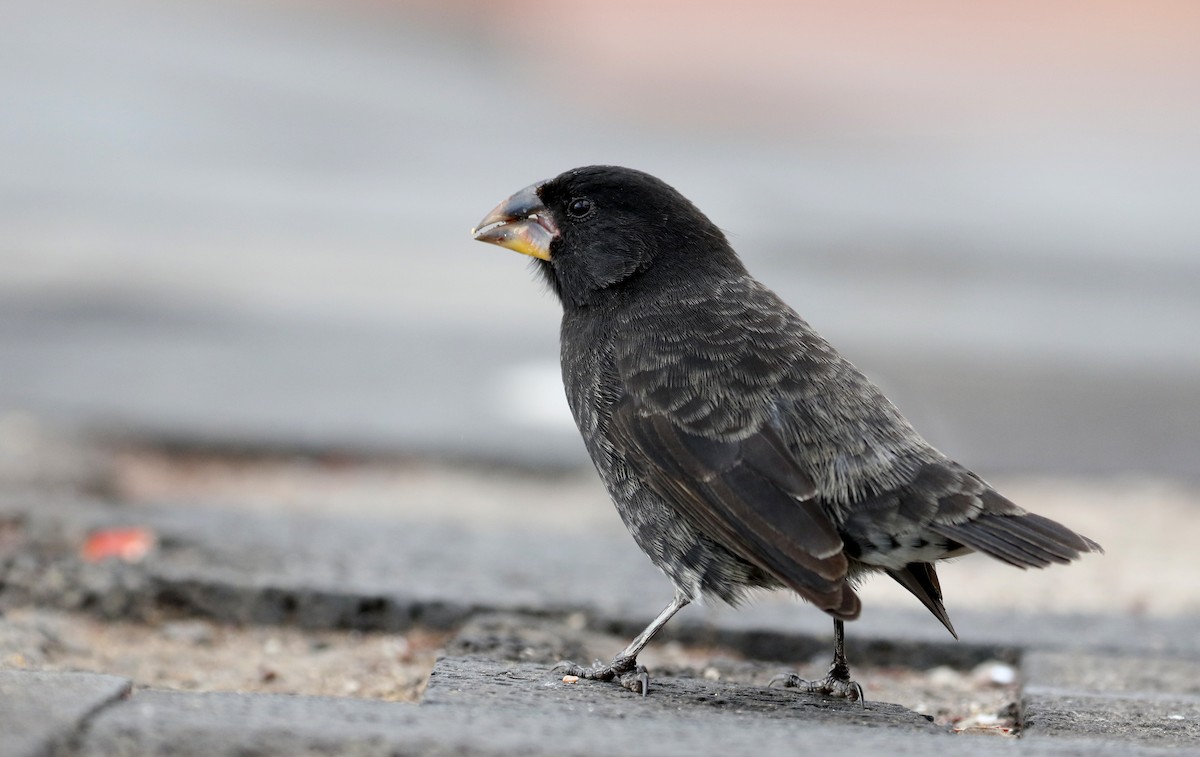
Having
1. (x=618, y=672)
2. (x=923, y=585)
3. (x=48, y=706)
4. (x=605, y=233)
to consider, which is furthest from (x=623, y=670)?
(x=48, y=706)

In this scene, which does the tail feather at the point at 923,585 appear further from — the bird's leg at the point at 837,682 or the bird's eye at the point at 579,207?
the bird's eye at the point at 579,207

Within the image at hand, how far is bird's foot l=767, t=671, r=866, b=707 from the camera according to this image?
4.02 m

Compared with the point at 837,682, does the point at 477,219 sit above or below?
above

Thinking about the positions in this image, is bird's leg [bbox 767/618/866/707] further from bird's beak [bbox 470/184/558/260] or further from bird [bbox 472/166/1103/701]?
bird's beak [bbox 470/184/558/260]

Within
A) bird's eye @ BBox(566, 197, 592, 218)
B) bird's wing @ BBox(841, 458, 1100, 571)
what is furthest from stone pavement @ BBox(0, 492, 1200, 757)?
bird's eye @ BBox(566, 197, 592, 218)

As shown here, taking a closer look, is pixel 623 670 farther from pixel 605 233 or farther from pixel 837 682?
pixel 605 233

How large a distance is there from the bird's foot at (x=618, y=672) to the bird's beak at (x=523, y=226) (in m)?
1.40

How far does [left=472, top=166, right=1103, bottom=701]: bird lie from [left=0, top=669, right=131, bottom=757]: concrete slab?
1.23 meters

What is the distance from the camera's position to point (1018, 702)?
4242mm

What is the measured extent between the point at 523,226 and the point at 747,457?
137 cm

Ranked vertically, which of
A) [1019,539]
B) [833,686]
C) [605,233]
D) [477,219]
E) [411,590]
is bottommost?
[833,686]

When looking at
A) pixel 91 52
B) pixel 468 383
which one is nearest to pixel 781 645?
pixel 468 383

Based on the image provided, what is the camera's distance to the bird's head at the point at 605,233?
462cm

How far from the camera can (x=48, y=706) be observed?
2.90 m
